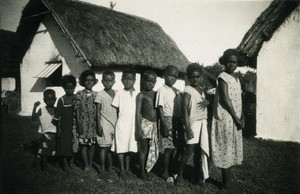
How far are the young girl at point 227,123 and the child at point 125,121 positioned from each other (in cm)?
124

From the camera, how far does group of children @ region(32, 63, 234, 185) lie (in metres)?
3.98

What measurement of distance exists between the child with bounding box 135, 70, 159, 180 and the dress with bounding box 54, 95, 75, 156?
1.17 m

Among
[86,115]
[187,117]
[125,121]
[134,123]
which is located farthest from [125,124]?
[187,117]

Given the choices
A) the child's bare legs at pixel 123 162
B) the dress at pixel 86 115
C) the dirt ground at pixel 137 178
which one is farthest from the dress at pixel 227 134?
the dress at pixel 86 115

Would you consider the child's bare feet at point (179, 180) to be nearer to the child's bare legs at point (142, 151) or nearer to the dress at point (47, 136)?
the child's bare legs at point (142, 151)

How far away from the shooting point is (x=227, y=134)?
3.71 metres

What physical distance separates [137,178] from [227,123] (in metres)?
1.55

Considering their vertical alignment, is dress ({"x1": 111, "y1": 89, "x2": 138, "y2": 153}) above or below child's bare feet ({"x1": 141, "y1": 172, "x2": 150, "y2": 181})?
above

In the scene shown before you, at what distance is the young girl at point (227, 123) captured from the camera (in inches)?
146

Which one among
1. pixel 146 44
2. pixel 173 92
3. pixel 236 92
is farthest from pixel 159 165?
pixel 146 44

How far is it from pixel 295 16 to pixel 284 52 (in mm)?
859

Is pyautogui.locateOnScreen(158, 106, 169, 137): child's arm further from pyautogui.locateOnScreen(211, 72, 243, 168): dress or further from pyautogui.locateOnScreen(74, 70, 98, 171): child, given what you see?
pyautogui.locateOnScreen(74, 70, 98, 171): child

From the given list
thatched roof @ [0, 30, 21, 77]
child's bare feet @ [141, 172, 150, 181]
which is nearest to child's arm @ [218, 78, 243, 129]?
child's bare feet @ [141, 172, 150, 181]

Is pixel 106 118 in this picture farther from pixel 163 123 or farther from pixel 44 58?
pixel 44 58
